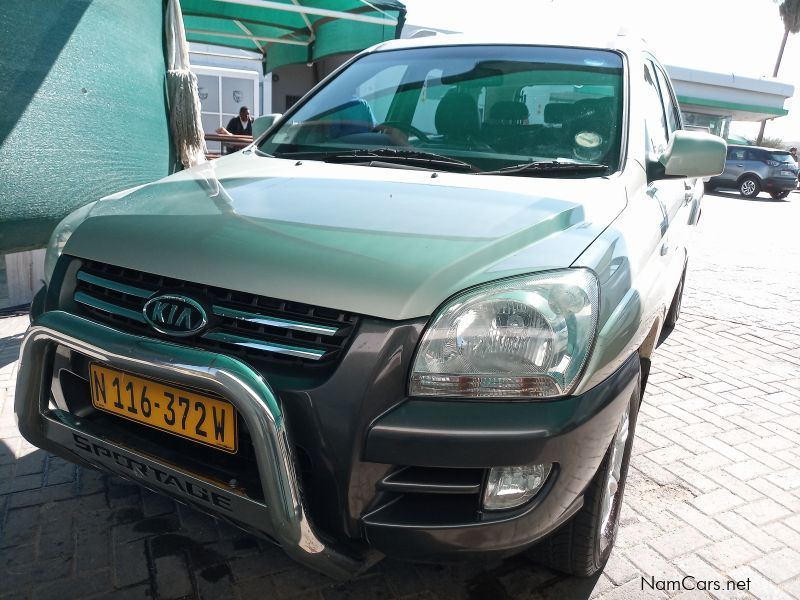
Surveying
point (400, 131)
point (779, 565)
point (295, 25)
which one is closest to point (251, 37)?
point (295, 25)

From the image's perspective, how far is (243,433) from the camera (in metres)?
1.57

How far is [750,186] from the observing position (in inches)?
749

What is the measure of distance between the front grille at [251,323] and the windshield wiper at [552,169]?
951mm

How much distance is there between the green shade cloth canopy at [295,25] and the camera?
721 cm

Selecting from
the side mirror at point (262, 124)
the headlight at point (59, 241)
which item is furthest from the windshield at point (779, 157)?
the headlight at point (59, 241)

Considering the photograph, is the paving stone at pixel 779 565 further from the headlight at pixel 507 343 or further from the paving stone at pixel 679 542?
the headlight at pixel 507 343

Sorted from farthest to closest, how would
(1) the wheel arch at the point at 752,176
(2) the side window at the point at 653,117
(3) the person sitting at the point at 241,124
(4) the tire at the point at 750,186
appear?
(4) the tire at the point at 750,186
(1) the wheel arch at the point at 752,176
(3) the person sitting at the point at 241,124
(2) the side window at the point at 653,117

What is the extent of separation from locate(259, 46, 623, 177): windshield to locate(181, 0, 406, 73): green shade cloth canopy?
14.6ft

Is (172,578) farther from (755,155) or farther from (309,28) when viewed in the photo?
(755,155)

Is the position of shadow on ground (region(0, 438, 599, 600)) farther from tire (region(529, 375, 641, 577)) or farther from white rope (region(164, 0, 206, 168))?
white rope (region(164, 0, 206, 168))

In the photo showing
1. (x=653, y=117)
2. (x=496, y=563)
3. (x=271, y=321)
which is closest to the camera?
(x=271, y=321)

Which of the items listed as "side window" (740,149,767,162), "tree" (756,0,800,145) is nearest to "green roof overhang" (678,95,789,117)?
"side window" (740,149,767,162)

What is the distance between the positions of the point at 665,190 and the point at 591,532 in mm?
1548

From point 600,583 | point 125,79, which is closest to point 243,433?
point 600,583
